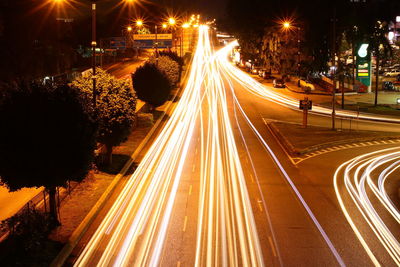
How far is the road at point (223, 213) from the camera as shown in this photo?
13688 mm

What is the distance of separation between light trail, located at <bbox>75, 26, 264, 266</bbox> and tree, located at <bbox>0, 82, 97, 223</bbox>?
243cm

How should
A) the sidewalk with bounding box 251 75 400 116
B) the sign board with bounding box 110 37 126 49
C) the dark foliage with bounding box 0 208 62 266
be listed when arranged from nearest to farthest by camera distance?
the dark foliage with bounding box 0 208 62 266 < the sidewalk with bounding box 251 75 400 116 < the sign board with bounding box 110 37 126 49

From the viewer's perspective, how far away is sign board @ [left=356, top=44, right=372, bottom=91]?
60.5 meters

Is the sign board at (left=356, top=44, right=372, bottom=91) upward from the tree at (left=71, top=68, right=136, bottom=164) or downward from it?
upward

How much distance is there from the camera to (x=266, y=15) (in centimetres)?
9131

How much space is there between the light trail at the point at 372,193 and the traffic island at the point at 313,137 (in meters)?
2.78

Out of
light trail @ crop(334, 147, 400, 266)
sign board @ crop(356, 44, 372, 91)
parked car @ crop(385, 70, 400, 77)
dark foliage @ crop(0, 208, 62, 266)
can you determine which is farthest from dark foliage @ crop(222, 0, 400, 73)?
dark foliage @ crop(0, 208, 62, 266)

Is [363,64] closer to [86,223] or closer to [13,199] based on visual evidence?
[13,199]

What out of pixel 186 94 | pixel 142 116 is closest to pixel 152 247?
pixel 142 116

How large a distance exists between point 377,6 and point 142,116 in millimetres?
41945

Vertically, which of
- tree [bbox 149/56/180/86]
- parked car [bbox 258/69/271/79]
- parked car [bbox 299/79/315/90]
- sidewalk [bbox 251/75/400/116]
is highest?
tree [bbox 149/56/180/86]

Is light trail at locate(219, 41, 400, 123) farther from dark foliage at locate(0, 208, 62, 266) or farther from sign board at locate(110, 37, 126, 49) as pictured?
dark foliage at locate(0, 208, 62, 266)

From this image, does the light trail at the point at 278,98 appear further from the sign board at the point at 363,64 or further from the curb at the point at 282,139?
the sign board at the point at 363,64

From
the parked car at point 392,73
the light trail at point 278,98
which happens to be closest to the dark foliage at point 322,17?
the light trail at point 278,98
